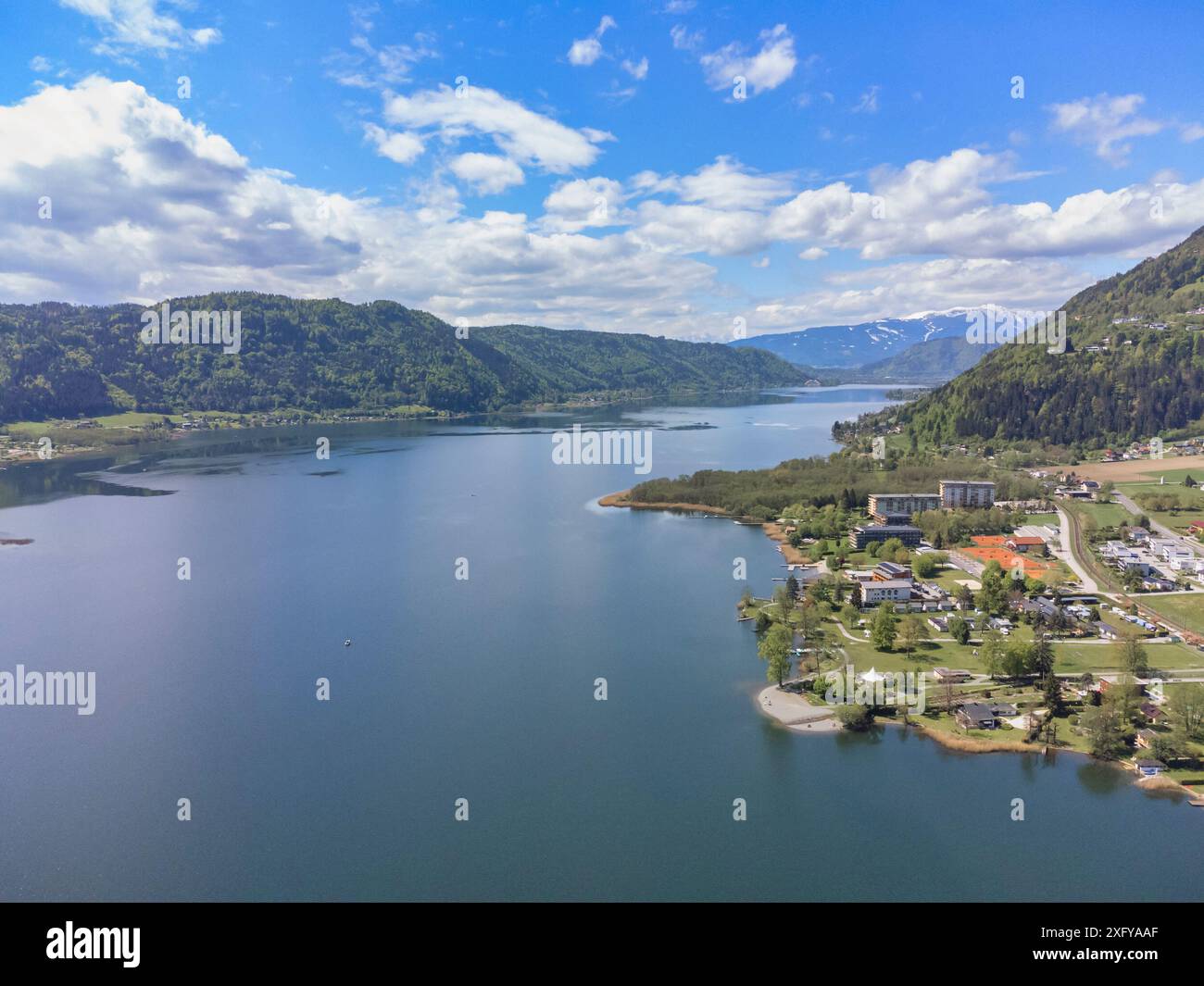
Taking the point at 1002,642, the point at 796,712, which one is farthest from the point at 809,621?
the point at 1002,642

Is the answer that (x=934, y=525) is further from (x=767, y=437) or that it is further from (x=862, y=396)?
(x=862, y=396)

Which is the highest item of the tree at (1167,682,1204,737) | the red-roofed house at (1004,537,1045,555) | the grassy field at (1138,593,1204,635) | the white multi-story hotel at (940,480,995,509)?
the white multi-story hotel at (940,480,995,509)

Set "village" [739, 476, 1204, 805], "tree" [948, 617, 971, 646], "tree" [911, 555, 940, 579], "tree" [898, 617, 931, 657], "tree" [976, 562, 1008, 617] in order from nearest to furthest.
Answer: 1. "village" [739, 476, 1204, 805]
2. "tree" [898, 617, 931, 657]
3. "tree" [948, 617, 971, 646]
4. "tree" [976, 562, 1008, 617]
5. "tree" [911, 555, 940, 579]

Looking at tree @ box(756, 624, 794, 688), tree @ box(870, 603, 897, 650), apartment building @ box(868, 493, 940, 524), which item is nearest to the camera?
Answer: tree @ box(756, 624, 794, 688)

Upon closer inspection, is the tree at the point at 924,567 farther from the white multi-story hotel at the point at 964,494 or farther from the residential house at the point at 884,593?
the white multi-story hotel at the point at 964,494

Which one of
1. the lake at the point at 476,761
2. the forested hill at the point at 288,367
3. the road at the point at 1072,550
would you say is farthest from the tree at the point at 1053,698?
the forested hill at the point at 288,367

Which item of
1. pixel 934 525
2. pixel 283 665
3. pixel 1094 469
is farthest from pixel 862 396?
pixel 283 665

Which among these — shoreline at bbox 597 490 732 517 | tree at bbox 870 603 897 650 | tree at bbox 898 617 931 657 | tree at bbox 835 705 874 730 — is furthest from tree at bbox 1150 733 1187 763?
shoreline at bbox 597 490 732 517

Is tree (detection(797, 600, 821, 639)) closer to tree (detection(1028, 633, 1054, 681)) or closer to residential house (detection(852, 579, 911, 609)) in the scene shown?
residential house (detection(852, 579, 911, 609))
